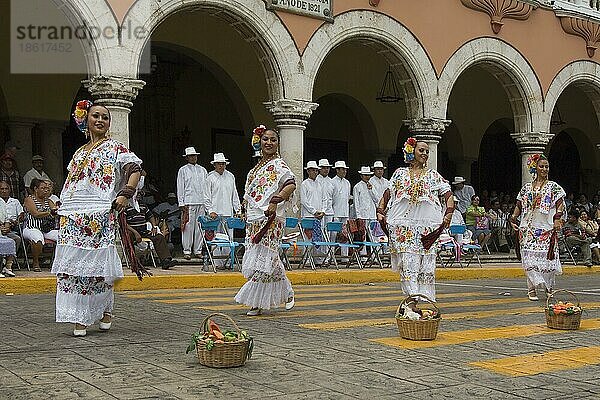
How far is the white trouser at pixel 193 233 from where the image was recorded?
1440 cm

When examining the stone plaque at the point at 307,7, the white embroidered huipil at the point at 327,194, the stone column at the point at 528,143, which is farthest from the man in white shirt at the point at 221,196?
the stone column at the point at 528,143

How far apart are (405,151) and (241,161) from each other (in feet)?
41.0

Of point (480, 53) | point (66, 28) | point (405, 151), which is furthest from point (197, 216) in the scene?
point (480, 53)

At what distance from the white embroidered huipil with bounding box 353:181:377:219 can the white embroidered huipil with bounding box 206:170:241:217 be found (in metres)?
2.76

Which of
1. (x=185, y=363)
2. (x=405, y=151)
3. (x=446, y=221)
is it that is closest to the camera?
(x=185, y=363)

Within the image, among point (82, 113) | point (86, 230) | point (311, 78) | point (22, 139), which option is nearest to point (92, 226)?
point (86, 230)

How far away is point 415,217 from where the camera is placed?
8.48 metres

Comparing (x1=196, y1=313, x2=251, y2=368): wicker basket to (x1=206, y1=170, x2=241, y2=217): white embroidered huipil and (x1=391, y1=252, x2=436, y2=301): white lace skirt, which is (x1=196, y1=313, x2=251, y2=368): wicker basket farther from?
(x1=206, y1=170, x2=241, y2=217): white embroidered huipil

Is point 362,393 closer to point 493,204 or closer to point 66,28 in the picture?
point 66,28

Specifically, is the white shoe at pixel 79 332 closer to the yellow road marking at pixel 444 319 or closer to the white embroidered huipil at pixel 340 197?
the yellow road marking at pixel 444 319

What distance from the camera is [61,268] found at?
266 inches

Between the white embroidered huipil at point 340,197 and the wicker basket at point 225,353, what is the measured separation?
10.4 meters

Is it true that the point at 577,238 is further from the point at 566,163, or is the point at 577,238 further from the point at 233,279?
the point at 566,163

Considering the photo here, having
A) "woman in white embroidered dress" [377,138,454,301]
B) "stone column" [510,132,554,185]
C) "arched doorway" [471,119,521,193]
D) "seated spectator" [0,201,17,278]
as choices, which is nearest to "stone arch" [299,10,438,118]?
"stone column" [510,132,554,185]
